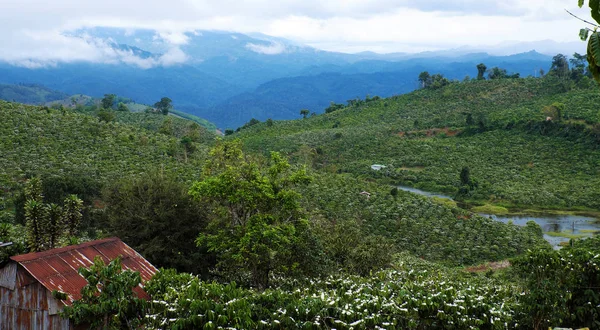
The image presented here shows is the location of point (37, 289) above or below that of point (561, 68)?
below

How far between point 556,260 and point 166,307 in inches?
304

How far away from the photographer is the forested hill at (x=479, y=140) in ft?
160

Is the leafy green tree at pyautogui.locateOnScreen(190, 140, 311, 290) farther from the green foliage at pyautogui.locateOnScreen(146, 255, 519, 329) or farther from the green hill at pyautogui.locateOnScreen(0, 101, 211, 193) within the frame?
the green hill at pyautogui.locateOnScreen(0, 101, 211, 193)

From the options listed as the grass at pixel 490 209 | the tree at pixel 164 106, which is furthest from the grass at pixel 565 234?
the tree at pixel 164 106

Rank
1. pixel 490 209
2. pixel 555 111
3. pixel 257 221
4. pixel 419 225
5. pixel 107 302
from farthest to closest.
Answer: pixel 555 111 < pixel 490 209 < pixel 419 225 < pixel 257 221 < pixel 107 302

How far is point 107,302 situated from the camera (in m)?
8.98

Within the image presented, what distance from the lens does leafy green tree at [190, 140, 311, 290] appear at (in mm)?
14016

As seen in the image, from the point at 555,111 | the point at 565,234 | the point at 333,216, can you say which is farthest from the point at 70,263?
the point at 555,111

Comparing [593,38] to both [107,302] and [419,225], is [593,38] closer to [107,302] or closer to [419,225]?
[107,302]

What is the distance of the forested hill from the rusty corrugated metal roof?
39150 mm

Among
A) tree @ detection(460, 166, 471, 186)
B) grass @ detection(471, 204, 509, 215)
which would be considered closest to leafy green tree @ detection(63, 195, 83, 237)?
grass @ detection(471, 204, 509, 215)

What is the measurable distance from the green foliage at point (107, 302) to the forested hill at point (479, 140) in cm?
4083

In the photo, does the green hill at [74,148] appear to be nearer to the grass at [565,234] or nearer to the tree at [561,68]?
→ the grass at [565,234]

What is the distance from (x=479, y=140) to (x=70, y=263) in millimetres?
59179
